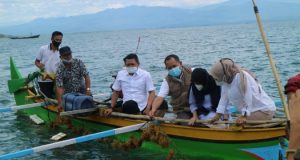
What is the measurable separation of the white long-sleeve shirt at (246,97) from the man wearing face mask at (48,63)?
5.37 meters

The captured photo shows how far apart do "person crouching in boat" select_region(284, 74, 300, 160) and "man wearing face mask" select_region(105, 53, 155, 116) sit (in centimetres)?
542

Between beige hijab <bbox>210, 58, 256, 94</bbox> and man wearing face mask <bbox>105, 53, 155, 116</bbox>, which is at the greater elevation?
beige hijab <bbox>210, 58, 256, 94</bbox>

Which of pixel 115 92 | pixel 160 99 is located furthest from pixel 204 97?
pixel 115 92

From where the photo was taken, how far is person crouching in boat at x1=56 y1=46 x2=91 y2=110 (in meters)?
9.23

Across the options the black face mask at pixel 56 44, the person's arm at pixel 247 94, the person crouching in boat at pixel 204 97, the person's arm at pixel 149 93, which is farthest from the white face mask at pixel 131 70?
the black face mask at pixel 56 44

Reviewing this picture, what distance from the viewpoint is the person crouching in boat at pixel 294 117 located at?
277cm

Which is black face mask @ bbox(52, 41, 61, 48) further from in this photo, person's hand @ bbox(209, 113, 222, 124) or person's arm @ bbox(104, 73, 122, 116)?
person's hand @ bbox(209, 113, 222, 124)

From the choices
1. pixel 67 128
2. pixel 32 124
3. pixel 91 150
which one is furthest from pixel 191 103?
pixel 32 124

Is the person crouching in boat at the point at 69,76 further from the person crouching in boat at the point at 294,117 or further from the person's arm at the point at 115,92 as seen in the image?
the person crouching in boat at the point at 294,117

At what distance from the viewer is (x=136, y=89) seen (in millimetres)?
8531

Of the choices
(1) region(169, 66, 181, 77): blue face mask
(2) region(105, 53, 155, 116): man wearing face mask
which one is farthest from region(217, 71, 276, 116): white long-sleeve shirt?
(2) region(105, 53, 155, 116): man wearing face mask

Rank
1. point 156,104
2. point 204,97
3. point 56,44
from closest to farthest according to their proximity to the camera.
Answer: point 204,97, point 156,104, point 56,44

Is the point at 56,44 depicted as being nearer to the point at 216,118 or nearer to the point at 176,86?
the point at 176,86

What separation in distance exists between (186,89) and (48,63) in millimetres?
4510
